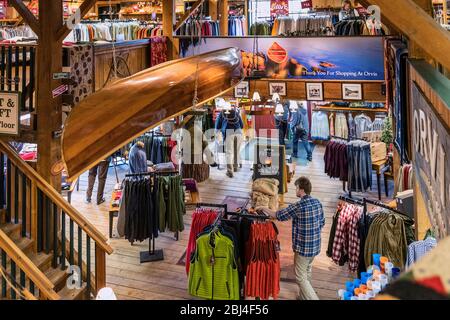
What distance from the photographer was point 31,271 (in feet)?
12.8

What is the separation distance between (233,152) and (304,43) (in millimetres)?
4297

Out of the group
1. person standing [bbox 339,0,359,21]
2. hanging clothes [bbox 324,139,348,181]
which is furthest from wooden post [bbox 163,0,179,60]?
hanging clothes [bbox 324,139,348,181]

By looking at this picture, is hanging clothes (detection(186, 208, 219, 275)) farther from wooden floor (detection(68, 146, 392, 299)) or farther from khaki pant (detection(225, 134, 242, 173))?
khaki pant (detection(225, 134, 242, 173))

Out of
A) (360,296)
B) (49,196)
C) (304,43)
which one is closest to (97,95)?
(360,296)

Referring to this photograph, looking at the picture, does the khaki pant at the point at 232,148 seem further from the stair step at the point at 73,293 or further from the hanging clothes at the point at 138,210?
the stair step at the point at 73,293

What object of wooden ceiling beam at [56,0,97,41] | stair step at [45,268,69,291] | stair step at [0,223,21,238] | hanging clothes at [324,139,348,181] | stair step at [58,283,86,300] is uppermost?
wooden ceiling beam at [56,0,97,41]

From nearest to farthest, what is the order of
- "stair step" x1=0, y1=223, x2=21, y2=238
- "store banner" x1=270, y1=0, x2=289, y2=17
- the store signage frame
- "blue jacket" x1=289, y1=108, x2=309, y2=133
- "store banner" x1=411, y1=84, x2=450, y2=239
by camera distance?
"store banner" x1=411, y1=84, x2=450, y2=239 → the store signage frame → "stair step" x1=0, y1=223, x2=21, y2=238 → "store banner" x1=270, y1=0, x2=289, y2=17 → "blue jacket" x1=289, y1=108, x2=309, y2=133

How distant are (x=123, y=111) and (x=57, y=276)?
3339mm

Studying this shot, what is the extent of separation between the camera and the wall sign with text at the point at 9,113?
5.21m

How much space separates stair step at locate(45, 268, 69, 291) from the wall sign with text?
170cm

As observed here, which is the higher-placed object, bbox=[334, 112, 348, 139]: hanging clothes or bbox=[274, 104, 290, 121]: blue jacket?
bbox=[274, 104, 290, 121]: blue jacket

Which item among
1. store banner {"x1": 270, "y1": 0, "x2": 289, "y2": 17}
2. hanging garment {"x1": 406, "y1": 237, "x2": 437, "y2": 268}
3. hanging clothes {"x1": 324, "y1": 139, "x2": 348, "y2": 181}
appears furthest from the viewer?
store banner {"x1": 270, "y1": 0, "x2": 289, "y2": 17}

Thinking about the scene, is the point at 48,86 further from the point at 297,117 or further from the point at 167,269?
the point at 297,117

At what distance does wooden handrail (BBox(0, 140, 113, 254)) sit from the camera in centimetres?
491
